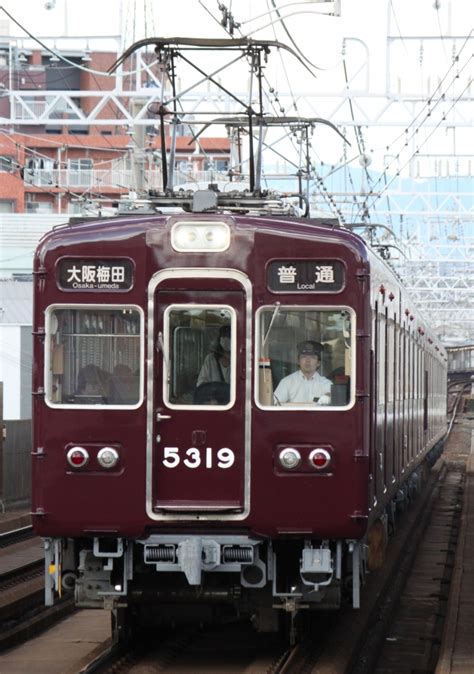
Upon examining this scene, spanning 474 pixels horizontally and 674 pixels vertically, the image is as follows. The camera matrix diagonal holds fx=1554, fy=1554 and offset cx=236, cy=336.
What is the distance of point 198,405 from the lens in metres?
9.20

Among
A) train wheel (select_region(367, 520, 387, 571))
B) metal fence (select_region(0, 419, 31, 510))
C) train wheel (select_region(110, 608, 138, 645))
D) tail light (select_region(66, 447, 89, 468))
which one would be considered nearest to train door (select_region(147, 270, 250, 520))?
tail light (select_region(66, 447, 89, 468))

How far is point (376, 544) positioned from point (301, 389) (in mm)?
2291

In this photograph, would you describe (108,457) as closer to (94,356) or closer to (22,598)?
(94,356)

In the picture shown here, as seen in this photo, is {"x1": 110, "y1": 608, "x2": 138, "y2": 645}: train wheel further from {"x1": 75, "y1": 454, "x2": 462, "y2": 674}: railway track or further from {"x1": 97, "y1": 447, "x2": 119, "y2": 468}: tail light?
{"x1": 97, "y1": 447, "x2": 119, "y2": 468}: tail light

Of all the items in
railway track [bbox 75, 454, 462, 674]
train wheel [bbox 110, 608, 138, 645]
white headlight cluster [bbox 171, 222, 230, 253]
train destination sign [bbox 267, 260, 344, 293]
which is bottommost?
railway track [bbox 75, 454, 462, 674]

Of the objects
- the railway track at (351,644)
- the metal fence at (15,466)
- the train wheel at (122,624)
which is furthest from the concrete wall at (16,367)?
the train wheel at (122,624)

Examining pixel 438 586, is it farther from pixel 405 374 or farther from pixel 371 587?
pixel 405 374

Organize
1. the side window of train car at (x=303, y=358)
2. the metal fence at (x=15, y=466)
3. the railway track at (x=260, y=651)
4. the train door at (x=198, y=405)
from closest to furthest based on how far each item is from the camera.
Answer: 1. the train door at (x=198, y=405)
2. the side window of train car at (x=303, y=358)
3. the railway track at (x=260, y=651)
4. the metal fence at (x=15, y=466)

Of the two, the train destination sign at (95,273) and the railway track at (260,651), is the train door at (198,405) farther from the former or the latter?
the railway track at (260,651)

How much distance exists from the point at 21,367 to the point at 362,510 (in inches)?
1144

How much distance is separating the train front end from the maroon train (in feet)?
0.03

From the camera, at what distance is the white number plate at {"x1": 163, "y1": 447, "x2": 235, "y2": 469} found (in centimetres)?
917

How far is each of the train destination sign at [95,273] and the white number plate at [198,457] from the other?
103cm

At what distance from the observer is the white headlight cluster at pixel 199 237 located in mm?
9312
